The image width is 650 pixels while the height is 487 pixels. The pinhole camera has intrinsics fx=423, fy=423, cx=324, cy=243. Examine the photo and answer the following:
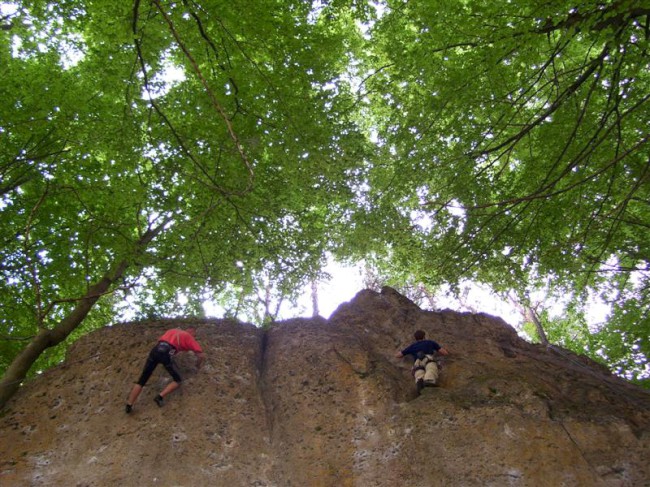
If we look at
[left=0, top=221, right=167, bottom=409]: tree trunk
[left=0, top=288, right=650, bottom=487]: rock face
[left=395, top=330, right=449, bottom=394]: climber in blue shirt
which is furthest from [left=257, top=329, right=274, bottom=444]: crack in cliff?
[left=0, top=221, right=167, bottom=409]: tree trunk

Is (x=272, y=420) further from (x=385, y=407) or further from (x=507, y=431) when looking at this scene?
(x=507, y=431)

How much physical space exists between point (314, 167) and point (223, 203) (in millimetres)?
1762

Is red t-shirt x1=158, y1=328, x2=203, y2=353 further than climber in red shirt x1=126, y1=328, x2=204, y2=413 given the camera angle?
Yes

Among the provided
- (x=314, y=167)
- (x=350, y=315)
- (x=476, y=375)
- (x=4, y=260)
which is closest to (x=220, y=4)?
(x=314, y=167)

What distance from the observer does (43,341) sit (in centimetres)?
841

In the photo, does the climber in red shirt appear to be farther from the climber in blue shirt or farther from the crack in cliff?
the climber in blue shirt

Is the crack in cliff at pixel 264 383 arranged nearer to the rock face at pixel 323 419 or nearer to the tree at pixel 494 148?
the rock face at pixel 323 419

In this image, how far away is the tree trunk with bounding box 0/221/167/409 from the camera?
7.36 m

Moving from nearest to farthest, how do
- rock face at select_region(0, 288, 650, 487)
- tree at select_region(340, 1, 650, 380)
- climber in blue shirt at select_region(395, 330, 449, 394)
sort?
1. rock face at select_region(0, 288, 650, 487)
2. tree at select_region(340, 1, 650, 380)
3. climber in blue shirt at select_region(395, 330, 449, 394)

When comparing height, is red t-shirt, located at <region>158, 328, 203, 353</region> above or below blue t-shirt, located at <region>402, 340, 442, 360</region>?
above

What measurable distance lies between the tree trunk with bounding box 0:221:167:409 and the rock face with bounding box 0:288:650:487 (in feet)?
1.08

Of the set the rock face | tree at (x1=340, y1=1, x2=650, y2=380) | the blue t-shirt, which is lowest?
the rock face

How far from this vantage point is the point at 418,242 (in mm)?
10492

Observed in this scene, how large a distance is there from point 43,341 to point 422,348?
7.45m
